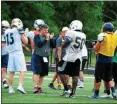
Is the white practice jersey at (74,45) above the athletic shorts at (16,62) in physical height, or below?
above

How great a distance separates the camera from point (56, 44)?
49.5ft

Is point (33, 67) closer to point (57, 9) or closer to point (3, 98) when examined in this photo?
point (3, 98)

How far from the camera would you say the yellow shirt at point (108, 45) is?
12.7 metres

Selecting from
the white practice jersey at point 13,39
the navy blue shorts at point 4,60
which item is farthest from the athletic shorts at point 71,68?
the navy blue shorts at point 4,60

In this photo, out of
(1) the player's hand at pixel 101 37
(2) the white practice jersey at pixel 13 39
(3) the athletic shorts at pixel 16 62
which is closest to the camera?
(1) the player's hand at pixel 101 37

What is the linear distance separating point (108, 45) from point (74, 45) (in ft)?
2.62

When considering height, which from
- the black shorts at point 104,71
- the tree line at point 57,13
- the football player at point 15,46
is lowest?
the black shorts at point 104,71

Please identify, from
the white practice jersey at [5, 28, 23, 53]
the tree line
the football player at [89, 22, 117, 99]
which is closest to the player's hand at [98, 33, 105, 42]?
the football player at [89, 22, 117, 99]

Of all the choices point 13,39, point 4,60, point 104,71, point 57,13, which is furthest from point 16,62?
point 57,13

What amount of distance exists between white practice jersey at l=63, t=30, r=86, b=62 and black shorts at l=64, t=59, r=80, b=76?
5.2 inches

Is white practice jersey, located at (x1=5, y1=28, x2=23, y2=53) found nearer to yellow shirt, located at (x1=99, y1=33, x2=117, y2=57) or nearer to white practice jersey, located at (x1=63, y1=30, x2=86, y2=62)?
white practice jersey, located at (x1=63, y1=30, x2=86, y2=62)

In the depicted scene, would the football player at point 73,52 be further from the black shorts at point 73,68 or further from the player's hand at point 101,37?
the player's hand at point 101,37

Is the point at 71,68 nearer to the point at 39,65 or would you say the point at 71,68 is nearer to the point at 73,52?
the point at 73,52

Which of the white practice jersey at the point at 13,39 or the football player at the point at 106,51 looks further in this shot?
the white practice jersey at the point at 13,39
